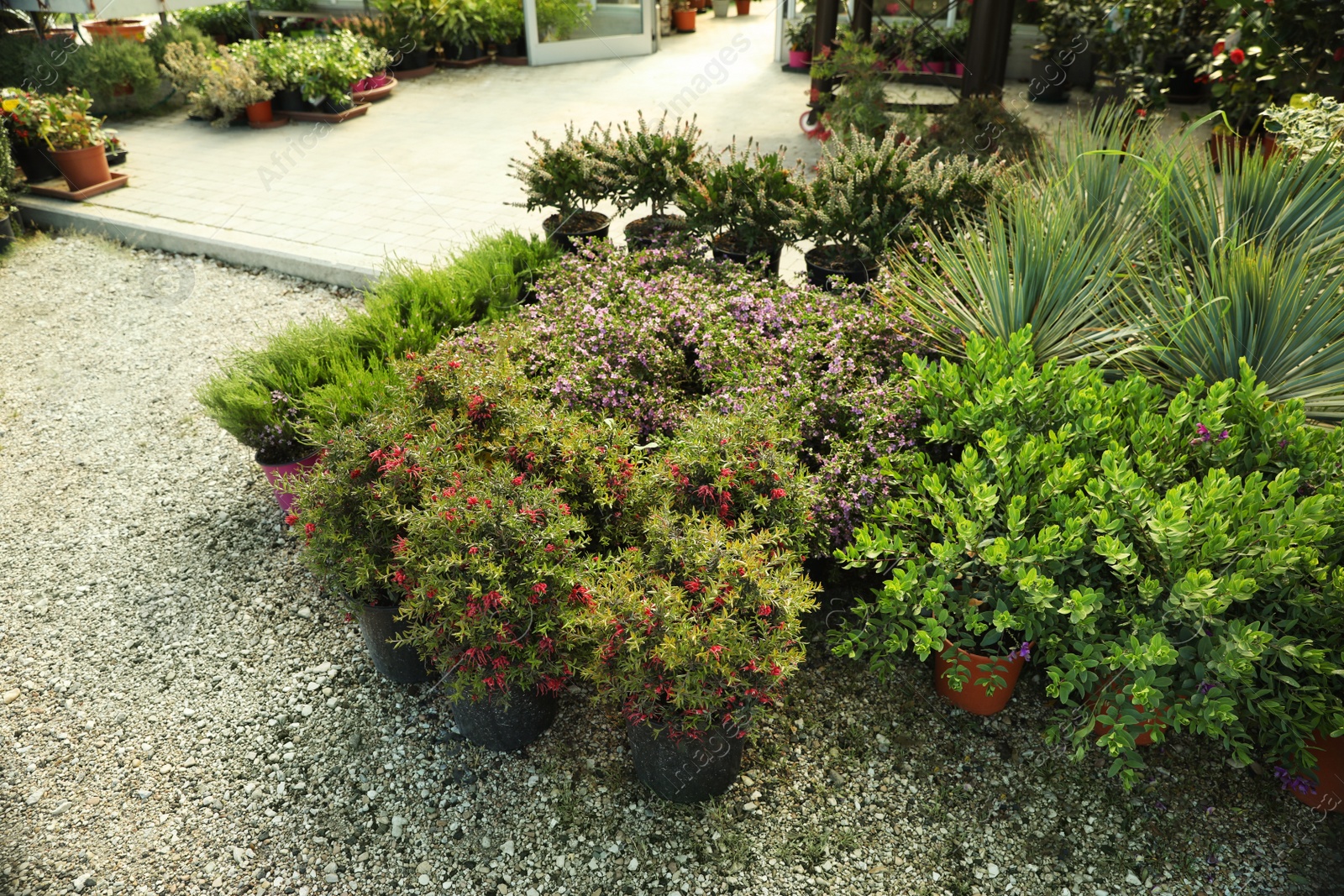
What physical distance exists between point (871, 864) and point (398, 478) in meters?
1.71

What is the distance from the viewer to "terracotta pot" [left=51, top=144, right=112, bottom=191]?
6895mm

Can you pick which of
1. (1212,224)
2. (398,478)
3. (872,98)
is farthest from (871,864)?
(872,98)

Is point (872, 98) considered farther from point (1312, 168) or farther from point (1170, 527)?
point (1170, 527)

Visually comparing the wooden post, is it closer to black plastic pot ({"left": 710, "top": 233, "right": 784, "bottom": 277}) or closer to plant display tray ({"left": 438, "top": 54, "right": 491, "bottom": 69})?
black plastic pot ({"left": 710, "top": 233, "right": 784, "bottom": 277})

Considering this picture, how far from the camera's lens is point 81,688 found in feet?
9.84

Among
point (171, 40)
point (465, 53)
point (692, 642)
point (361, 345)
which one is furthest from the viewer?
point (465, 53)

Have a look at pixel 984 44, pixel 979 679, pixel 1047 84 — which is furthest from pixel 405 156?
pixel 979 679

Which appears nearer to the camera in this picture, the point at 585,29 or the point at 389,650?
the point at 389,650

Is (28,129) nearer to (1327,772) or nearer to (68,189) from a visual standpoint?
(68,189)

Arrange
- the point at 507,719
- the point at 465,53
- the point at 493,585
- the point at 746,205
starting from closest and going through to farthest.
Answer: the point at 493,585
the point at 507,719
the point at 746,205
the point at 465,53

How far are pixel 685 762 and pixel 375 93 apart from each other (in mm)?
9263

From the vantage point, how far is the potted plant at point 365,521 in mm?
2699

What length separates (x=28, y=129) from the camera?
6.83 metres

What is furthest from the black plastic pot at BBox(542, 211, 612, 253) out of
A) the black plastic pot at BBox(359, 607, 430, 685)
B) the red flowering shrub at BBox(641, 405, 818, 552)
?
the black plastic pot at BBox(359, 607, 430, 685)
